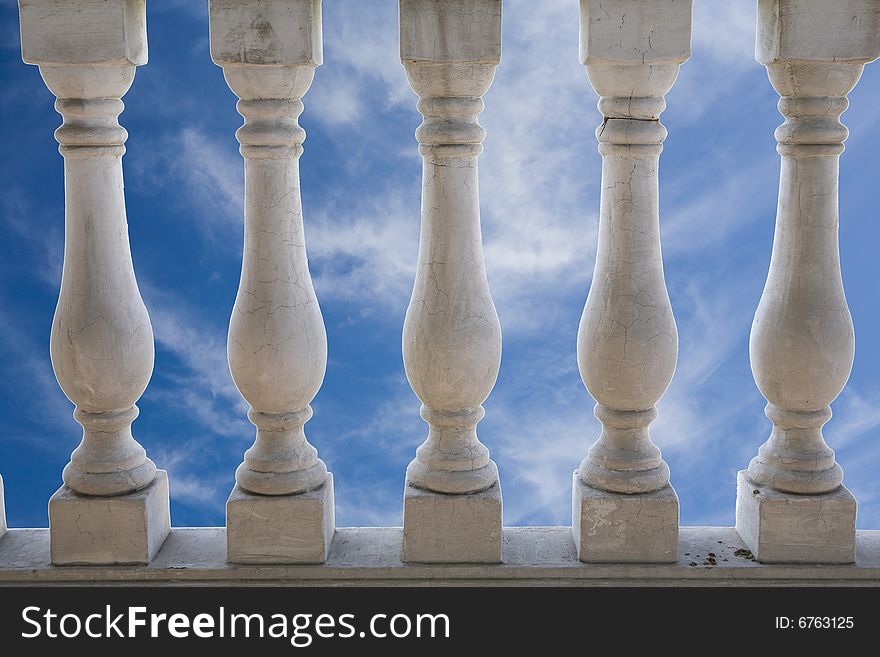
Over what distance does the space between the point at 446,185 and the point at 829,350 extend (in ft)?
3.83

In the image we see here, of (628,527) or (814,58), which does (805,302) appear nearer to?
(814,58)

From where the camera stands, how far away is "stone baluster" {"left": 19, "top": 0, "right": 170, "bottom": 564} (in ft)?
9.16

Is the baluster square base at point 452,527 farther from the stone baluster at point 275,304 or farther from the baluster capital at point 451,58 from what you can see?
the baluster capital at point 451,58

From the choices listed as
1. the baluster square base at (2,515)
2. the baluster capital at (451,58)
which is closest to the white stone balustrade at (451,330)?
the baluster capital at (451,58)

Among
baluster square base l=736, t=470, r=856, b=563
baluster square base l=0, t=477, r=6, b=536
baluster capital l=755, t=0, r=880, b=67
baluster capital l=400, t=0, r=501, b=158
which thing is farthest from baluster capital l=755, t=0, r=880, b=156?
baluster square base l=0, t=477, r=6, b=536

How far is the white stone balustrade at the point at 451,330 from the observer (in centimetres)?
277

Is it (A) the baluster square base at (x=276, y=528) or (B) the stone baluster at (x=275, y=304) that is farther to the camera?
(A) the baluster square base at (x=276, y=528)

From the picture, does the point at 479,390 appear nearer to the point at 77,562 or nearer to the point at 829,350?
the point at 829,350

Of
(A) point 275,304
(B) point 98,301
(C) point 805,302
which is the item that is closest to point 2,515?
(B) point 98,301

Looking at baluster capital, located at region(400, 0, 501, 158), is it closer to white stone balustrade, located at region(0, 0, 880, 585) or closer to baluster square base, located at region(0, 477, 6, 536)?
white stone balustrade, located at region(0, 0, 880, 585)

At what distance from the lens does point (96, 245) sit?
2.95 meters

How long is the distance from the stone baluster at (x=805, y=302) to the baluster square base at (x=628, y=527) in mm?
280

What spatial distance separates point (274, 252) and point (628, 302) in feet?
3.24

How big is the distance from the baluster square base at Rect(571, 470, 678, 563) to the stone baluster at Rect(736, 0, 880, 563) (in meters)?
0.28
